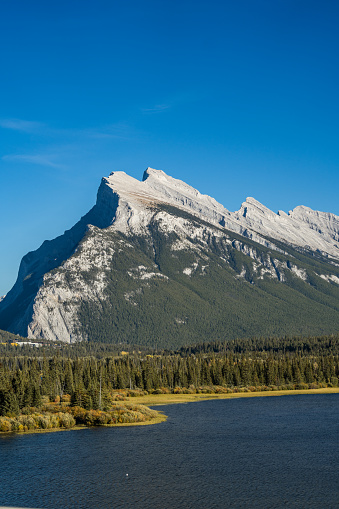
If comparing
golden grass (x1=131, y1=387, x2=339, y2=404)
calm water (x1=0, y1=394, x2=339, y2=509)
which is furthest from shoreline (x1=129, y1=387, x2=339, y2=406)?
calm water (x1=0, y1=394, x2=339, y2=509)

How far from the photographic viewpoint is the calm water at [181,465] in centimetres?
6406

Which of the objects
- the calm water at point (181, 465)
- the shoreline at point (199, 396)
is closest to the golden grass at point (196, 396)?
the shoreline at point (199, 396)

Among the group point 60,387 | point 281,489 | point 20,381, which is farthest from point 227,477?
point 60,387

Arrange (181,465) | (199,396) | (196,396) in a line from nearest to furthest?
(181,465), (196,396), (199,396)

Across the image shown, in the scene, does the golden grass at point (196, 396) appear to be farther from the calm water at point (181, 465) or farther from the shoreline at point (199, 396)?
the calm water at point (181, 465)

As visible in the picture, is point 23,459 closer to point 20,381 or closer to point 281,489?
point 281,489

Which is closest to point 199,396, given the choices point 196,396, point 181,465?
point 196,396

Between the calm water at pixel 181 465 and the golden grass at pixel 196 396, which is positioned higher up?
the golden grass at pixel 196 396

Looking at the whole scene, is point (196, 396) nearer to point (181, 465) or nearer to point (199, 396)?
point (199, 396)

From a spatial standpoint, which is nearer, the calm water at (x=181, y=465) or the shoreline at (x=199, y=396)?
the calm water at (x=181, y=465)

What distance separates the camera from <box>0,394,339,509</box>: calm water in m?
64.1

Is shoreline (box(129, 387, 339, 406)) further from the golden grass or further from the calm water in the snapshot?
the calm water

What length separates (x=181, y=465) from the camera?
261ft

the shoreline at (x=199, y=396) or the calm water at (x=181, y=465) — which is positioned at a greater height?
the shoreline at (x=199, y=396)
